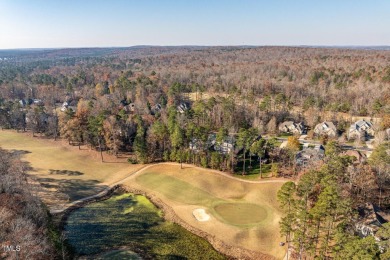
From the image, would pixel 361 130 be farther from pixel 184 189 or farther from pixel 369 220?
pixel 184 189

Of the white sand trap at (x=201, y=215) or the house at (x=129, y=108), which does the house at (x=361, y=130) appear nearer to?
the white sand trap at (x=201, y=215)

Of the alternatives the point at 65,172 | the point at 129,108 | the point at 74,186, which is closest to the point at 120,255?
the point at 74,186

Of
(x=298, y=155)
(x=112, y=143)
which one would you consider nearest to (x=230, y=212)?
(x=298, y=155)

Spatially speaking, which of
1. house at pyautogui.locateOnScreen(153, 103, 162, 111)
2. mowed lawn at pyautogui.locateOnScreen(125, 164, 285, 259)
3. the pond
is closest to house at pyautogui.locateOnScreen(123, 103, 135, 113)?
house at pyautogui.locateOnScreen(153, 103, 162, 111)

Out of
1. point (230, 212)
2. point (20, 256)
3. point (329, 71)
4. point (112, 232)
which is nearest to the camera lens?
point (20, 256)

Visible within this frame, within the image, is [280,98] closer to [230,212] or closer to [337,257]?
[230,212]

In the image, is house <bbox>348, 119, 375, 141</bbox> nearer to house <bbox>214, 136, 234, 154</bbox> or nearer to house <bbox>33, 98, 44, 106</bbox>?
house <bbox>214, 136, 234, 154</bbox>
